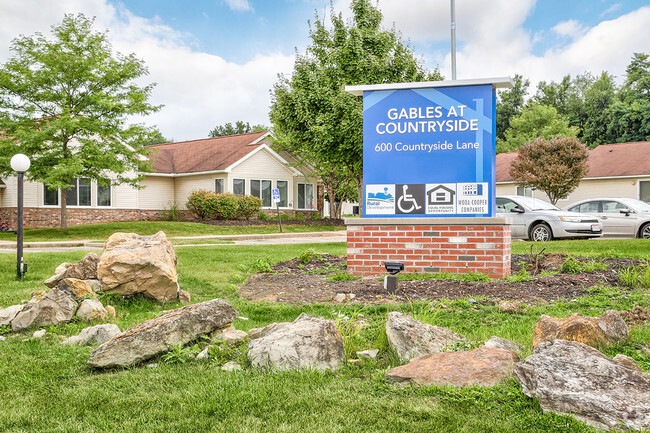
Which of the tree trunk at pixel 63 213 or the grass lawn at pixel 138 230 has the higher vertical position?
the tree trunk at pixel 63 213

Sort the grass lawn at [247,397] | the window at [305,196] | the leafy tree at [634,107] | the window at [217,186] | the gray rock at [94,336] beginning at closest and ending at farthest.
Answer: the grass lawn at [247,397], the gray rock at [94,336], the window at [217,186], the window at [305,196], the leafy tree at [634,107]

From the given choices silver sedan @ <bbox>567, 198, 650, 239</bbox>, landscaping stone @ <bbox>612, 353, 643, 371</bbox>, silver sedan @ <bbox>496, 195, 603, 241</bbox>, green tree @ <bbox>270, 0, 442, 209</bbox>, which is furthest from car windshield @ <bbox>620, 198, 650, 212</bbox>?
landscaping stone @ <bbox>612, 353, 643, 371</bbox>

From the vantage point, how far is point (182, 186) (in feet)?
110

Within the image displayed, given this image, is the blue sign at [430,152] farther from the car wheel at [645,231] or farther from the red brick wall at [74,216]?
the red brick wall at [74,216]

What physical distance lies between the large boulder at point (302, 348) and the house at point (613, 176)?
30.6 metres

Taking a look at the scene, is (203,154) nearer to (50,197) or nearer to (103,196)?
(103,196)

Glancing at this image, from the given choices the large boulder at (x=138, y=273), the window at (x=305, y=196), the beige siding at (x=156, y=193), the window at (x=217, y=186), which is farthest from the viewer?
the window at (x=305, y=196)

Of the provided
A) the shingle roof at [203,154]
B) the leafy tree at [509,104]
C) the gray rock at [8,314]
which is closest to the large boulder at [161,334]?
the gray rock at [8,314]

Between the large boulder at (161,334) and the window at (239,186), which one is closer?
the large boulder at (161,334)

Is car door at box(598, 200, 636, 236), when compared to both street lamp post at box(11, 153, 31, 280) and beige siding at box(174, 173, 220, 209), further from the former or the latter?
beige siding at box(174, 173, 220, 209)

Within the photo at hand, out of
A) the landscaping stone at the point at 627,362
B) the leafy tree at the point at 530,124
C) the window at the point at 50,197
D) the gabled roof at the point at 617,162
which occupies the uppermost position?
the leafy tree at the point at 530,124

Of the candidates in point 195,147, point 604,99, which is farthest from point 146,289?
point 604,99

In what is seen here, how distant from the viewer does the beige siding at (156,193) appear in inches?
1270

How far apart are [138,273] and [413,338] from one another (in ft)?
13.8
